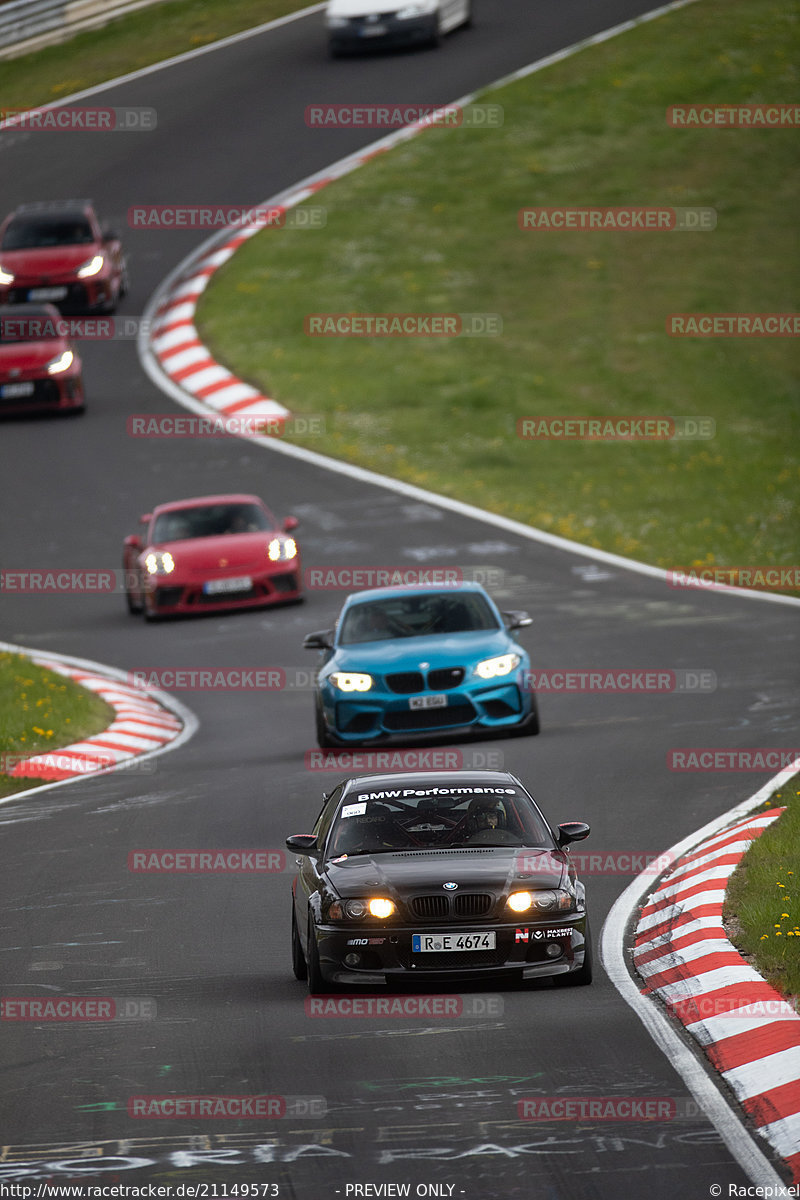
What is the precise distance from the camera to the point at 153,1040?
8891 mm

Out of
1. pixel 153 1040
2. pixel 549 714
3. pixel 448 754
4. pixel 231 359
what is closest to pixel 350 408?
pixel 231 359

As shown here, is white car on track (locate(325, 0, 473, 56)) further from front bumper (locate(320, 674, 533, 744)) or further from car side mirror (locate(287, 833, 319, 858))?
car side mirror (locate(287, 833, 319, 858))

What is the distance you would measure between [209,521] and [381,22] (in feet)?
81.8

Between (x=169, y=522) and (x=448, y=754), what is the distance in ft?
33.0

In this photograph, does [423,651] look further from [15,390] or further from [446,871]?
[15,390]

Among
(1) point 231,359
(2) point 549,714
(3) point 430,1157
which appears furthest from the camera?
(1) point 231,359

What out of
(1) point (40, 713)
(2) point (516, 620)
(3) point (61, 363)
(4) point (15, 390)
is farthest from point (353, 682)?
(4) point (15, 390)

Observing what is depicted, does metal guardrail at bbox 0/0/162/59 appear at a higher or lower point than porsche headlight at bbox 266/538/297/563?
higher

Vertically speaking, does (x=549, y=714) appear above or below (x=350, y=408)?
above

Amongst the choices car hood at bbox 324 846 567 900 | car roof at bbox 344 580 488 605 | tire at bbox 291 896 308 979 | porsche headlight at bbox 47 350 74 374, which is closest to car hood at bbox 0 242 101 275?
porsche headlight at bbox 47 350 74 374

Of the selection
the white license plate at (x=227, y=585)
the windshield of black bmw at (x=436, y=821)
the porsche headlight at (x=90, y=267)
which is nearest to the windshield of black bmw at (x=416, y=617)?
the white license plate at (x=227, y=585)

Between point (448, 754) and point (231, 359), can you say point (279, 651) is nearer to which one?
point (448, 754)

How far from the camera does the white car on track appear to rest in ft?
157

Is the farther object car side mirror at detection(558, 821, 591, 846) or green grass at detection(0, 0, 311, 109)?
green grass at detection(0, 0, 311, 109)
